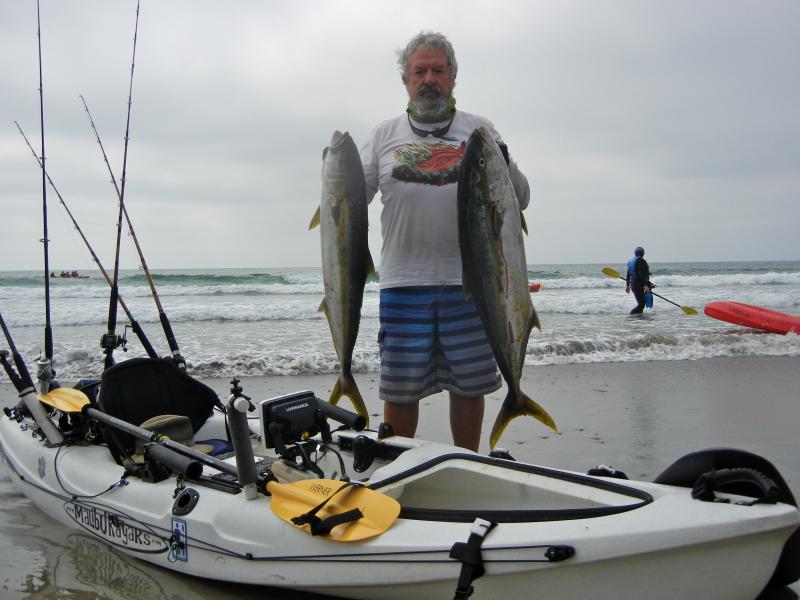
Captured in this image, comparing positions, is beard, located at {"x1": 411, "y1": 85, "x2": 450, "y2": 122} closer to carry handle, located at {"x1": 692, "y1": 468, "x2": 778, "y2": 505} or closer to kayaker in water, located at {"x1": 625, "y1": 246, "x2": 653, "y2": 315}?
carry handle, located at {"x1": 692, "y1": 468, "x2": 778, "y2": 505}

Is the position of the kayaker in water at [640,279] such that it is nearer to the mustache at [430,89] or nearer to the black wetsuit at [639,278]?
the black wetsuit at [639,278]

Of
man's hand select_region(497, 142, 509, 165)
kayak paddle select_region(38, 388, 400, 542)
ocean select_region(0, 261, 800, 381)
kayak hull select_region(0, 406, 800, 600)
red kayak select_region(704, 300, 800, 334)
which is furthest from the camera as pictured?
red kayak select_region(704, 300, 800, 334)

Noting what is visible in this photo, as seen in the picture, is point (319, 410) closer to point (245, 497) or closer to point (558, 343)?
point (245, 497)

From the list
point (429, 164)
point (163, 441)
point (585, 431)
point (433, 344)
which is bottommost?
point (585, 431)

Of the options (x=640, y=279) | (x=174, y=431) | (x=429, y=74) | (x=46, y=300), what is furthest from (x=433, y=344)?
(x=640, y=279)

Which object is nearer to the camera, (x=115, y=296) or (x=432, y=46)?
(x=432, y=46)

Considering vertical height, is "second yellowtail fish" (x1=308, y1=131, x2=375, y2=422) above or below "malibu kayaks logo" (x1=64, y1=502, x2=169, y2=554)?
above

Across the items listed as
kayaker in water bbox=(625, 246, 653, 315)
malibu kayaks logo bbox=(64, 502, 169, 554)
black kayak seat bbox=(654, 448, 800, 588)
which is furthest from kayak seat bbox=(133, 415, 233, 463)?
kayaker in water bbox=(625, 246, 653, 315)

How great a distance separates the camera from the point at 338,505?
8.50ft

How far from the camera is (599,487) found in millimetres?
2607

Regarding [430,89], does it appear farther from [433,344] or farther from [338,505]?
[338,505]

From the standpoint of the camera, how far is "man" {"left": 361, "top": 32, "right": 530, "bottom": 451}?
330 centimetres

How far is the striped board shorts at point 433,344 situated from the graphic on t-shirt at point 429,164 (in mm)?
541

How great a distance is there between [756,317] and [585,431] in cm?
803
